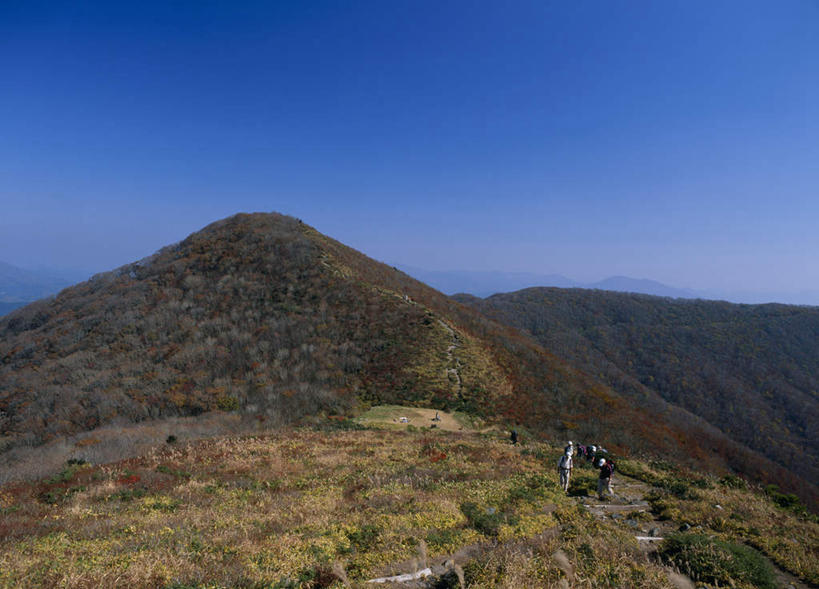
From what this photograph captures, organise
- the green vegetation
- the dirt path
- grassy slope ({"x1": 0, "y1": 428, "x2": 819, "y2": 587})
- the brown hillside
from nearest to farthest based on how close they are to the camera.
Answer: grassy slope ({"x1": 0, "y1": 428, "x2": 819, "y2": 587}), the dirt path, the brown hillside, the green vegetation

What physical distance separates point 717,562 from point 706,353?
259 ft

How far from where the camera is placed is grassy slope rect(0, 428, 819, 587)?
5.77m

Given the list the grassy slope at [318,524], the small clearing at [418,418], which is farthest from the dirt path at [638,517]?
the small clearing at [418,418]

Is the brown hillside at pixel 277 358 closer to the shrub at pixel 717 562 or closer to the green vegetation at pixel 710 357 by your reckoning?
the green vegetation at pixel 710 357

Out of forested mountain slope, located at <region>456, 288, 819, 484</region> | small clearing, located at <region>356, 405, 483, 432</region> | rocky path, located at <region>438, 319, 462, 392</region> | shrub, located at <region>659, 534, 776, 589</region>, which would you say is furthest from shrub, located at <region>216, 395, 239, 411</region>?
forested mountain slope, located at <region>456, 288, 819, 484</region>

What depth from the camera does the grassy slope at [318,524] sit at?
577cm

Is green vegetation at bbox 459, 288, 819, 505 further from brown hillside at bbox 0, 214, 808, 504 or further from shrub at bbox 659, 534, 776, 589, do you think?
shrub at bbox 659, 534, 776, 589

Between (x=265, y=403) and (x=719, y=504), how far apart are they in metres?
25.0

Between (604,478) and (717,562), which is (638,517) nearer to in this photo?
(604,478)

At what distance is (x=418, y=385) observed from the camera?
28.0 meters

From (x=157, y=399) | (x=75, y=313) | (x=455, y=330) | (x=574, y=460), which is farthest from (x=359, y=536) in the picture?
(x=75, y=313)

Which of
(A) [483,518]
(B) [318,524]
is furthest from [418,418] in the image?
(B) [318,524]

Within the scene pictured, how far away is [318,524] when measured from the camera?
311 inches

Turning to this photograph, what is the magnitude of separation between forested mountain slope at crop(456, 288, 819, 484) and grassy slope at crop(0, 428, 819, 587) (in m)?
44.4
